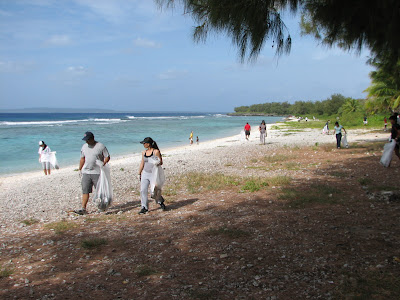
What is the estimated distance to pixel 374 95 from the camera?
26297 mm

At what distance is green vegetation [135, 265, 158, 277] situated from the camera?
4137 millimetres

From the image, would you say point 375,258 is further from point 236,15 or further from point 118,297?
point 236,15

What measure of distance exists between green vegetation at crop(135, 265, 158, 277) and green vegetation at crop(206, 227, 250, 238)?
1455 mm

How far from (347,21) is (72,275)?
5371 mm

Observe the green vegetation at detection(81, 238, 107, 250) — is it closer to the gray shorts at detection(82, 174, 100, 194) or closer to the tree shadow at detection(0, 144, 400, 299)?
the tree shadow at detection(0, 144, 400, 299)

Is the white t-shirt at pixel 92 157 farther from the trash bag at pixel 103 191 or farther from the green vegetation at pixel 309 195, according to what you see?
the green vegetation at pixel 309 195

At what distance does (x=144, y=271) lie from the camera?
4.17 metres

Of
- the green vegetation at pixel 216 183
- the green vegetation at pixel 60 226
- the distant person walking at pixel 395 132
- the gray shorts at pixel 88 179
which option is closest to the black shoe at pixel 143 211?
the gray shorts at pixel 88 179

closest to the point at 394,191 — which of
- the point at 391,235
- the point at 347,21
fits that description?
the point at 391,235

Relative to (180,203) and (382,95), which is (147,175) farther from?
(382,95)

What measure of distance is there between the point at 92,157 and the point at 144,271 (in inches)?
149

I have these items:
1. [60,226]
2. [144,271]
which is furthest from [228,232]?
[60,226]

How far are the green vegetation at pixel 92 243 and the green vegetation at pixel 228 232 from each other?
1766mm

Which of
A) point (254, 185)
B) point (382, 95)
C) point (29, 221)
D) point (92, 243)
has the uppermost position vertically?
point (382, 95)
